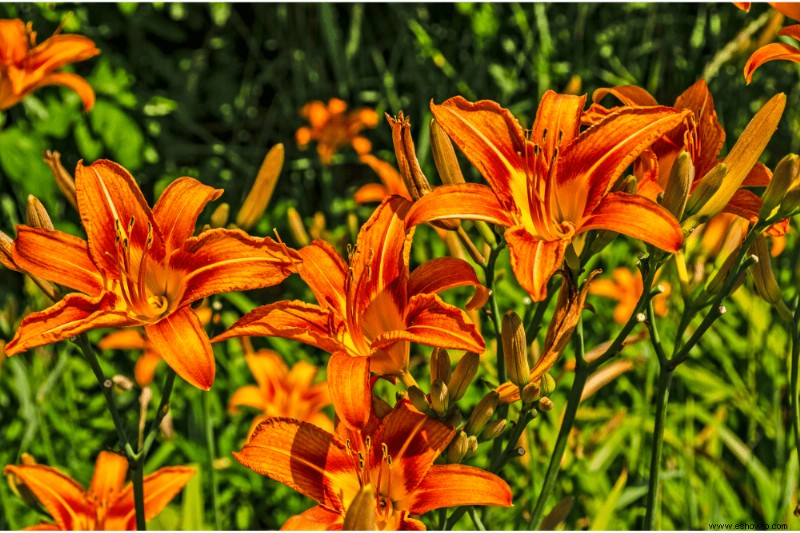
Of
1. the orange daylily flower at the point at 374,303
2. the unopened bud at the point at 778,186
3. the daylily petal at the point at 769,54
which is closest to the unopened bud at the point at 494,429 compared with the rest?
the orange daylily flower at the point at 374,303

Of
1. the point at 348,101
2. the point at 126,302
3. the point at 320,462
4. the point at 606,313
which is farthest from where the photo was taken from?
the point at 348,101

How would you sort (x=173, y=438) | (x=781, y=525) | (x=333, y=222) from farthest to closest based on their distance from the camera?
(x=333, y=222), (x=173, y=438), (x=781, y=525)

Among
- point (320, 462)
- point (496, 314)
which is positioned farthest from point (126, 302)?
point (496, 314)

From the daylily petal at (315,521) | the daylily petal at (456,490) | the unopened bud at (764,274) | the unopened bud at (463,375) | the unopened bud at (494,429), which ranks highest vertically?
the unopened bud at (764,274)

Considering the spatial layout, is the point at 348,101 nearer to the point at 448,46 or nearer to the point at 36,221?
the point at 448,46

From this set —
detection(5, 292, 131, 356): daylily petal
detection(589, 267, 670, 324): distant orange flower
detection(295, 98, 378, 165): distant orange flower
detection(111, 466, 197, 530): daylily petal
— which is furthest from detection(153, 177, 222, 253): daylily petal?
detection(295, 98, 378, 165): distant orange flower

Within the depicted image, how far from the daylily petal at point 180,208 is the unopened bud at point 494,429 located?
0.41 m

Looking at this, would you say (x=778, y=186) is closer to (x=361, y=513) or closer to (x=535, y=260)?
(x=535, y=260)

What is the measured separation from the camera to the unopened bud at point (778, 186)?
Result: 3.09ft

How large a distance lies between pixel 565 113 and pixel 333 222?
6.64 ft

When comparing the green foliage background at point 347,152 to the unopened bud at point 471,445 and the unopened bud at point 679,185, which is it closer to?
the unopened bud at point 471,445

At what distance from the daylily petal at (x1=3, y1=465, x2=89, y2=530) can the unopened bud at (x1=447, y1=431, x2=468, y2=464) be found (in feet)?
1.83

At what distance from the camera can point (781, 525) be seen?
5.19 feet

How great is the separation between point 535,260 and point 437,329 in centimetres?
12
